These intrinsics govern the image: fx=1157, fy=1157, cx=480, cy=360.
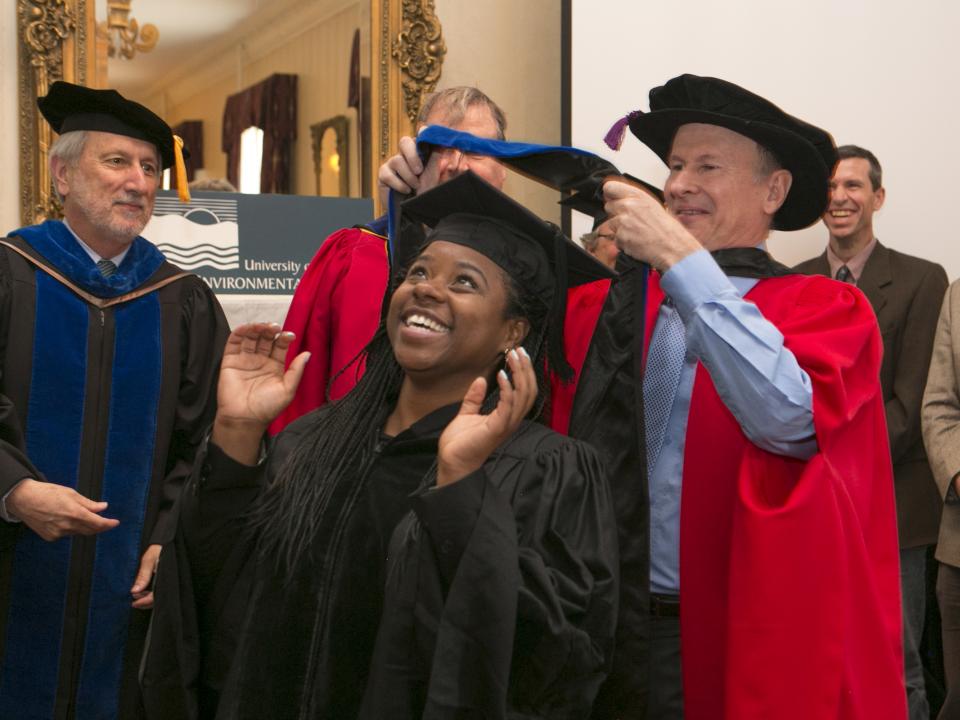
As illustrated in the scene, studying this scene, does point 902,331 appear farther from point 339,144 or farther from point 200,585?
point 200,585

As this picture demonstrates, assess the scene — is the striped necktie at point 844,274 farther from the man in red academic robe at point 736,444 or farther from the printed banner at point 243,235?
the man in red academic robe at point 736,444

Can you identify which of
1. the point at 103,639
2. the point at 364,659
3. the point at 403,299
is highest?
the point at 403,299

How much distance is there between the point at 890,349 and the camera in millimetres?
5023

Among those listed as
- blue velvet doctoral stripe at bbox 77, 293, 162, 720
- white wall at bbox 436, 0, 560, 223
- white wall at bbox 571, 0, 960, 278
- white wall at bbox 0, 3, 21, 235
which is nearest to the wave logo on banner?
white wall at bbox 0, 3, 21, 235

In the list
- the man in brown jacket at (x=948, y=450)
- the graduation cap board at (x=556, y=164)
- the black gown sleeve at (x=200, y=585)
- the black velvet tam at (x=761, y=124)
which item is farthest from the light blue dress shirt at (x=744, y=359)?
the man in brown jacket at (x=948, y=450)

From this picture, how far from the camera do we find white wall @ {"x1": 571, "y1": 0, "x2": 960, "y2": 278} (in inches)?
208

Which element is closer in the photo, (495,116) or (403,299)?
(403,299)

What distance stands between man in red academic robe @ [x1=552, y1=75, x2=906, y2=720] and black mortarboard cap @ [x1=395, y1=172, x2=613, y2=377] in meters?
0.11

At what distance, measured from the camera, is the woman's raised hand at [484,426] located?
1896mm

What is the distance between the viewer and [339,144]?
4973 millimetres

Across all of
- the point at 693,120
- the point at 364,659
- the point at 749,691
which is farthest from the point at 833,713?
the point at 693,120

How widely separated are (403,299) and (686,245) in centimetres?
58

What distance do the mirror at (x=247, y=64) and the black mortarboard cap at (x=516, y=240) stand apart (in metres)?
2.56

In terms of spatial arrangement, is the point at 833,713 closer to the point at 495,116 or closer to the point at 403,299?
the point at 403,299
